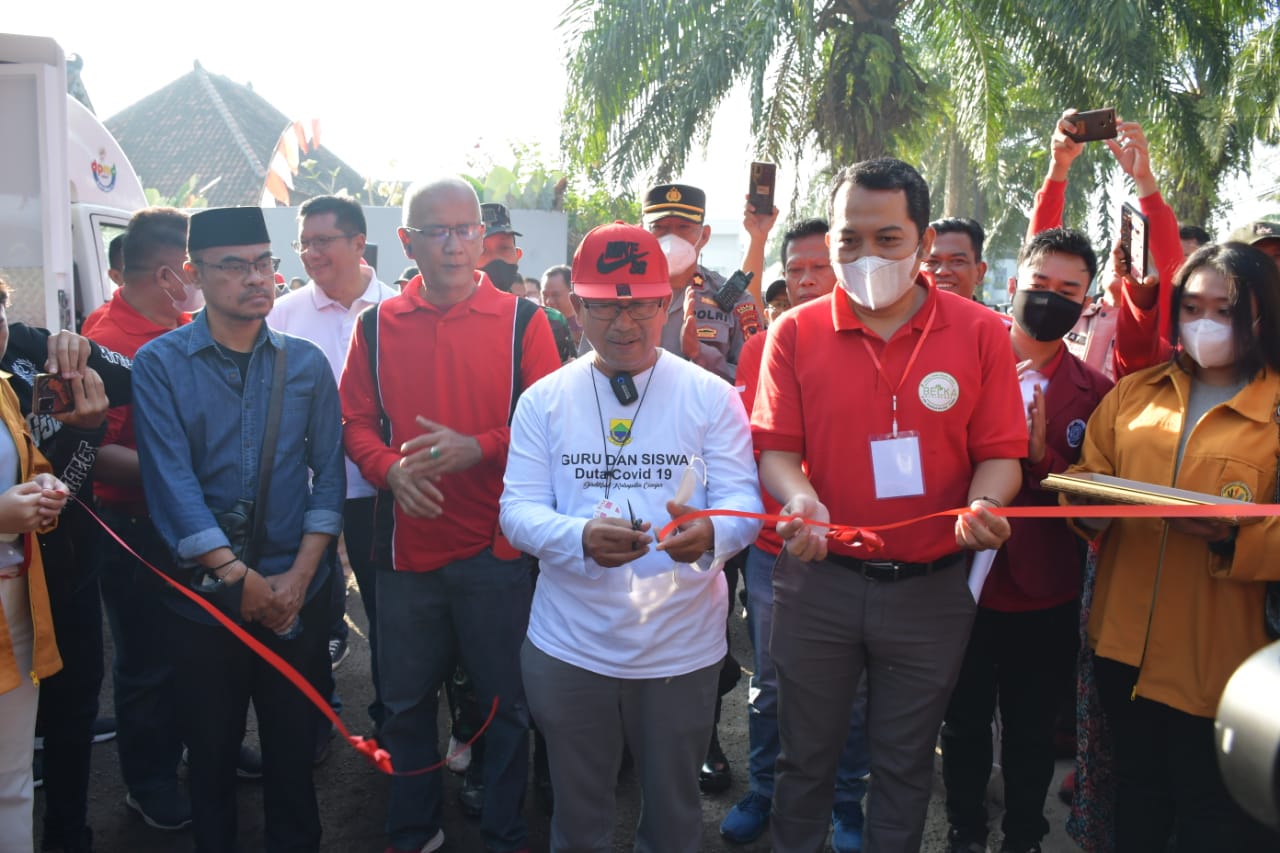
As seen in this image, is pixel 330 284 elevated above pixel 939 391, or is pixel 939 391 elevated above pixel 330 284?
pixel 330 284

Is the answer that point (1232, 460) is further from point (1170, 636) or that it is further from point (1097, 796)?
point (1097, 796)

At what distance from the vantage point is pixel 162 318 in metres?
4.19

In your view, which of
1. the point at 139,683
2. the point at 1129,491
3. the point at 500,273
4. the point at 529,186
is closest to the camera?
the point at 1129,491

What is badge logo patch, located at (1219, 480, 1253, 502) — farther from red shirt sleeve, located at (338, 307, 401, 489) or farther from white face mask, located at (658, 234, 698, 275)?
red shirt sleeve, located at (338, 307, 401, 489)

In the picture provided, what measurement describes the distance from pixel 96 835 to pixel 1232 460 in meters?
4.51

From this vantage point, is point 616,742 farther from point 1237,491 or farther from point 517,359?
point 1237,491

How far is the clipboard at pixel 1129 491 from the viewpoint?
8.20ft

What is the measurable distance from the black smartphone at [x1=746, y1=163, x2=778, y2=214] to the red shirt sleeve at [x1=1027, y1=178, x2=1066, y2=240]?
3.95ft

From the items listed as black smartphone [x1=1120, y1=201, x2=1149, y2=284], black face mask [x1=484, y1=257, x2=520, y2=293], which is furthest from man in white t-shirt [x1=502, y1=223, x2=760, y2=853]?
black face mask [x1=484, y1=257, x2=520, y2=293]

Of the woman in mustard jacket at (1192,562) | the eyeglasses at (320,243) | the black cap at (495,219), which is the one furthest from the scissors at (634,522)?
the black cap at (495,219)

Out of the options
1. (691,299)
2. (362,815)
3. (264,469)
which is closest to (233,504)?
(264,469)

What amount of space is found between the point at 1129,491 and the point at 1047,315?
107 cm

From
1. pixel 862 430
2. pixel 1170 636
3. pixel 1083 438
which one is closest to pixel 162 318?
pixel 862 430

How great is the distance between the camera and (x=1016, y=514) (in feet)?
8.68
